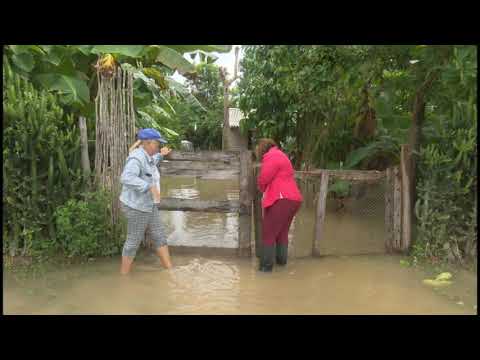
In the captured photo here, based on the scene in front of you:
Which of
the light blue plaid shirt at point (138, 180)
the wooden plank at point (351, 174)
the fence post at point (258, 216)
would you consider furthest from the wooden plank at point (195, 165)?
the wooden plank at point (351, 174)

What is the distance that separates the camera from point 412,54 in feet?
21.6

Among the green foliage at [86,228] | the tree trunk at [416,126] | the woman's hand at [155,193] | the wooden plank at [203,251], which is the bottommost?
the wooden plank at [203,251]

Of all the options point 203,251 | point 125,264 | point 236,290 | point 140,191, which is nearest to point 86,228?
point 125,264

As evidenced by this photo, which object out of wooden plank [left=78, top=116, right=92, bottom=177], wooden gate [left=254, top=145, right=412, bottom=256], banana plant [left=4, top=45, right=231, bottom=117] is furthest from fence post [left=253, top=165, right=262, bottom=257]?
wooden plank [left=78, top=116, right=92, bottom=177]

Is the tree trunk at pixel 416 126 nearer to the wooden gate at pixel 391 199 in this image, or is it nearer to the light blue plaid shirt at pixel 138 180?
the wooden gate at pixel 391 199

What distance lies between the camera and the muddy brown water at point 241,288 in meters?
4.40

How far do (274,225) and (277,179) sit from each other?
1.87 feet

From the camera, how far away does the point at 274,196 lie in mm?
5324

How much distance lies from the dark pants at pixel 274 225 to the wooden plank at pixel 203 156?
95 centimetres

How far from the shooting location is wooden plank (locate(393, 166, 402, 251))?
6.18 metres

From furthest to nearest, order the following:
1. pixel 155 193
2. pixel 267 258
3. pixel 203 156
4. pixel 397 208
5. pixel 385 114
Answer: pixel 385 114, pixel 397 208, pixel 203 156, pixel 267 258, pixel 155 193

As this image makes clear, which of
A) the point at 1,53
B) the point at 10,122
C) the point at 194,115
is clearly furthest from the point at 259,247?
the point at 194,115

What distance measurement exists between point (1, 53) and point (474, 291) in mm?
5764

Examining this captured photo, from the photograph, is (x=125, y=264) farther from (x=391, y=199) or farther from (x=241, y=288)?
(x=391, y=199)
